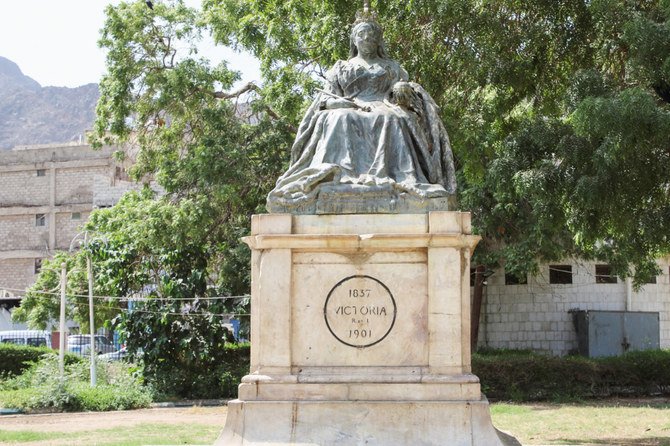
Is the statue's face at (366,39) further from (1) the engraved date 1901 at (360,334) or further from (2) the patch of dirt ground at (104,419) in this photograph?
(2) the patch of dirt ground at (104,419)

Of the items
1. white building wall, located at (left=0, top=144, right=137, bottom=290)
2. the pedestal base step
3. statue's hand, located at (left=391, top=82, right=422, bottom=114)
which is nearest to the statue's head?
statue's hand, located at (left=391, top=82, right=422, bottom=114)

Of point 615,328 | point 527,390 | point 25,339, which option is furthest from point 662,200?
point 25,339

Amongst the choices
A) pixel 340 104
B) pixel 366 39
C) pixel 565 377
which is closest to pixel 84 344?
pixel 565 377

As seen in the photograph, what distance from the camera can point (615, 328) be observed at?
91.7 feet

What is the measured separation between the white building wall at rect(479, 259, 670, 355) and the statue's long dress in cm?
1921

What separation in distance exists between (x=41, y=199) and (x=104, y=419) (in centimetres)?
3550

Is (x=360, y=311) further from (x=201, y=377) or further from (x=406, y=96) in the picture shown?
(x=201, y=377)

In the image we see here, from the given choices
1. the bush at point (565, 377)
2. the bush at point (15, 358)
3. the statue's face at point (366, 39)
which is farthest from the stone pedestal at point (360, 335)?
the bush at point (15, 358)

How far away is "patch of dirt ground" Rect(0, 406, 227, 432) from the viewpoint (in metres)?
14.9

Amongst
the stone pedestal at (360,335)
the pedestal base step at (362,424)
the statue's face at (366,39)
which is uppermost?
the statue's face at (366,39)

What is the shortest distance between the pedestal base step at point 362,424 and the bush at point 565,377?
13.1m

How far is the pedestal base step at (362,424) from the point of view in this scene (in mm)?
7855

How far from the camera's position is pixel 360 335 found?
8266 mm

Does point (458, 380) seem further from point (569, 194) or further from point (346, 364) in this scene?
point (569, 194)
